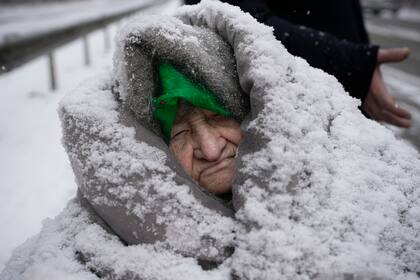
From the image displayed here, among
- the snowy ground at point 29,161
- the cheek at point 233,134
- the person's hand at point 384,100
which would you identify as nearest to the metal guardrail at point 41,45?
the snowy ground at point 29,161

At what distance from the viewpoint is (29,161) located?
295 cm

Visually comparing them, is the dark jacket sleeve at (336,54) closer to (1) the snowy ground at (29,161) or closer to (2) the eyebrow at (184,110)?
(2) the eyebrow at (184,110)

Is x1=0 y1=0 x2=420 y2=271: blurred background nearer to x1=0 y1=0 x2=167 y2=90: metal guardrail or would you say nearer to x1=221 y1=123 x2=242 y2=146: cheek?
x1=0 y1=0 x2=167 y2=90: metal guardrail

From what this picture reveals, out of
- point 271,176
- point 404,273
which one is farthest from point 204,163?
point 404,273

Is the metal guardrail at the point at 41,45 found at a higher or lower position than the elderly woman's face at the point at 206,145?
lower

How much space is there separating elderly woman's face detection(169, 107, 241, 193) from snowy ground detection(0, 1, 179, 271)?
536mm

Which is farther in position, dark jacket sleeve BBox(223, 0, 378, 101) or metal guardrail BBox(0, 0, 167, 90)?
metal guardrail BBox(0, 0, 167, 90)

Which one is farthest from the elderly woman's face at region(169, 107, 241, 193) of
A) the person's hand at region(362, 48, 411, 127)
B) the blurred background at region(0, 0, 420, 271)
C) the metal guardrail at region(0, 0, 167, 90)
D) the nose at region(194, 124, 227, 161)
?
the metal guardrail at region(0, 0, 167, 90)

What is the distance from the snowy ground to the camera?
214 cm

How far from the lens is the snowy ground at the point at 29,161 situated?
2.14 m

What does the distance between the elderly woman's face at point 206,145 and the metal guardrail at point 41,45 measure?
194 cm

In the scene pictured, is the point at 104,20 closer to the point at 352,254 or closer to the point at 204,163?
the point at 204,163

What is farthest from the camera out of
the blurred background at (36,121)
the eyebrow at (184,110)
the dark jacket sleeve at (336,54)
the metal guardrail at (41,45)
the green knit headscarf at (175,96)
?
the metal guardrail at (41,45)

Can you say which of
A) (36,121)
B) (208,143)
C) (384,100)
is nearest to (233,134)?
(208,143)
